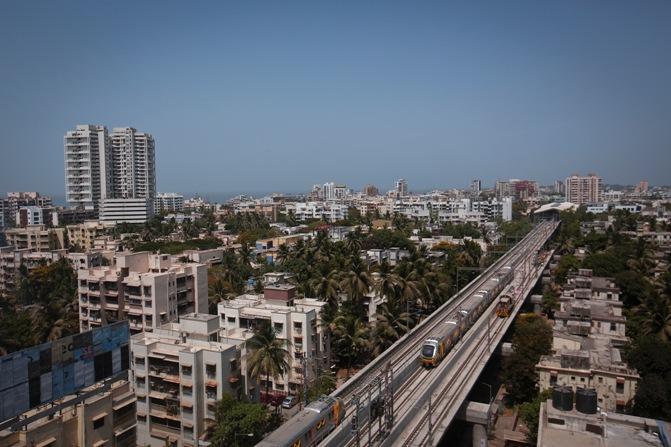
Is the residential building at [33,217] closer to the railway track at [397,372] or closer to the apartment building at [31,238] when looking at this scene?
the apartment building at [31,238]

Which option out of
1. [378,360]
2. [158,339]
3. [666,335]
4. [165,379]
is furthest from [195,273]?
[666,335]

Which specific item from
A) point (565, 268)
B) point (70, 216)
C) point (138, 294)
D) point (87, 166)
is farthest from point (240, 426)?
point (87, 166)

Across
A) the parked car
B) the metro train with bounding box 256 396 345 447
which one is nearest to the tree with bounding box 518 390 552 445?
the metro train with bounding box 256 396 345 447

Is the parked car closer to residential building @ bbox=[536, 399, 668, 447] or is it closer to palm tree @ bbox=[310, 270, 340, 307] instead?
palm tree @ bbox=[310, 270, 340, 307]

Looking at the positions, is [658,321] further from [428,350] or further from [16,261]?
[16,261]

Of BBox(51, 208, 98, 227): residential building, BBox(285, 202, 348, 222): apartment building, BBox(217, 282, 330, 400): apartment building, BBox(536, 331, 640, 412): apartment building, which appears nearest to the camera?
BBox(536, 331, 640, 412): apartment building

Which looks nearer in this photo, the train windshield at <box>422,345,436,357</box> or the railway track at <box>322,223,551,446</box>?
the railway track at <box>322,223,551,446</box>

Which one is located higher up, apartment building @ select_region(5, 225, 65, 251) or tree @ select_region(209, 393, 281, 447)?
apartment building @ select_region(5, 225, 65, 251)

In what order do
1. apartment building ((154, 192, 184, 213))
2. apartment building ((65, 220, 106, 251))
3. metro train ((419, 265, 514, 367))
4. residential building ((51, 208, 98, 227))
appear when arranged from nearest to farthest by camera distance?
metro train ((419, 265, 514, 367))
apartment building ((65, 220, 106, 251))
residential building ((51, 208, 98, 227))
apartment building ((154, 192, 184, 213))

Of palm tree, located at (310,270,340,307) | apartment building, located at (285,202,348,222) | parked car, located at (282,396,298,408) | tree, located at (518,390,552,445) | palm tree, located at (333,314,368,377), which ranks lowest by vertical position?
parked car, located at (282,396,298,408)
